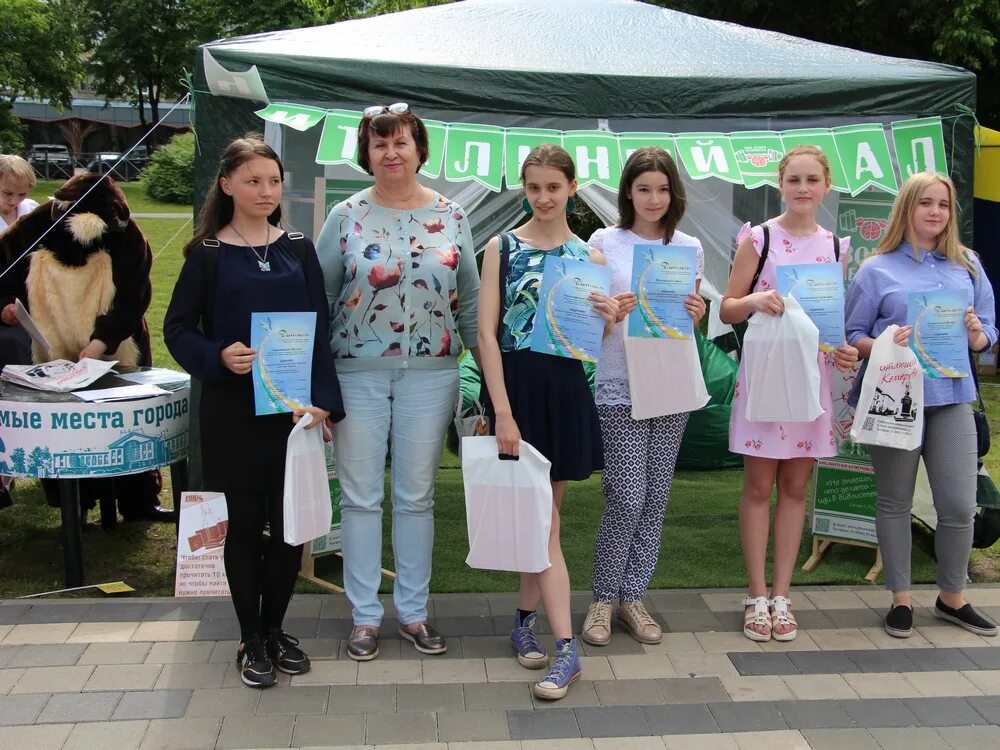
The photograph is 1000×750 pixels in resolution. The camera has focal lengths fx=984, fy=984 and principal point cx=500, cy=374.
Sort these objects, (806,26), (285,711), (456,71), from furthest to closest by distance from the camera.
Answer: (806,26) → (456,71) → (285,711)

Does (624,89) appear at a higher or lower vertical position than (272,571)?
higher

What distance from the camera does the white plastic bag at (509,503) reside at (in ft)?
10.2

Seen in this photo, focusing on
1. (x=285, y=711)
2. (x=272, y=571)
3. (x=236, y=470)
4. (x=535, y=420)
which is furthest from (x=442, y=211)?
(x=285, y=711)

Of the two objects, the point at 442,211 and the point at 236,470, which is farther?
the point at 442,211

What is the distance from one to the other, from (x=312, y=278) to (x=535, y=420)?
2.78ft

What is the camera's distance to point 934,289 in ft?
11.6

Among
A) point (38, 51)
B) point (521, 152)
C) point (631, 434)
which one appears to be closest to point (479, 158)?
point (521, 152)

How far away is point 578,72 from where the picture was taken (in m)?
4.46

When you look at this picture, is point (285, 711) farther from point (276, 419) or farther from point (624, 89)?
point (624, 89)

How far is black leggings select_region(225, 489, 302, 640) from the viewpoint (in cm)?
316

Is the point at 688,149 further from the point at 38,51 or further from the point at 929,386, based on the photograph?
the point at 38,51

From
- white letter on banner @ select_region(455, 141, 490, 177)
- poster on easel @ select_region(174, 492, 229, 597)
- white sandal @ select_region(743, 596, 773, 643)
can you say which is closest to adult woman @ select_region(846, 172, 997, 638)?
white sandal @ select_region(743, 596, 773, 643)

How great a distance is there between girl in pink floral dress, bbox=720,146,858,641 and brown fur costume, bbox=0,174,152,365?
262 cm

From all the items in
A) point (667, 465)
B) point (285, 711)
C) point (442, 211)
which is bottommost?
point (285, 711)
